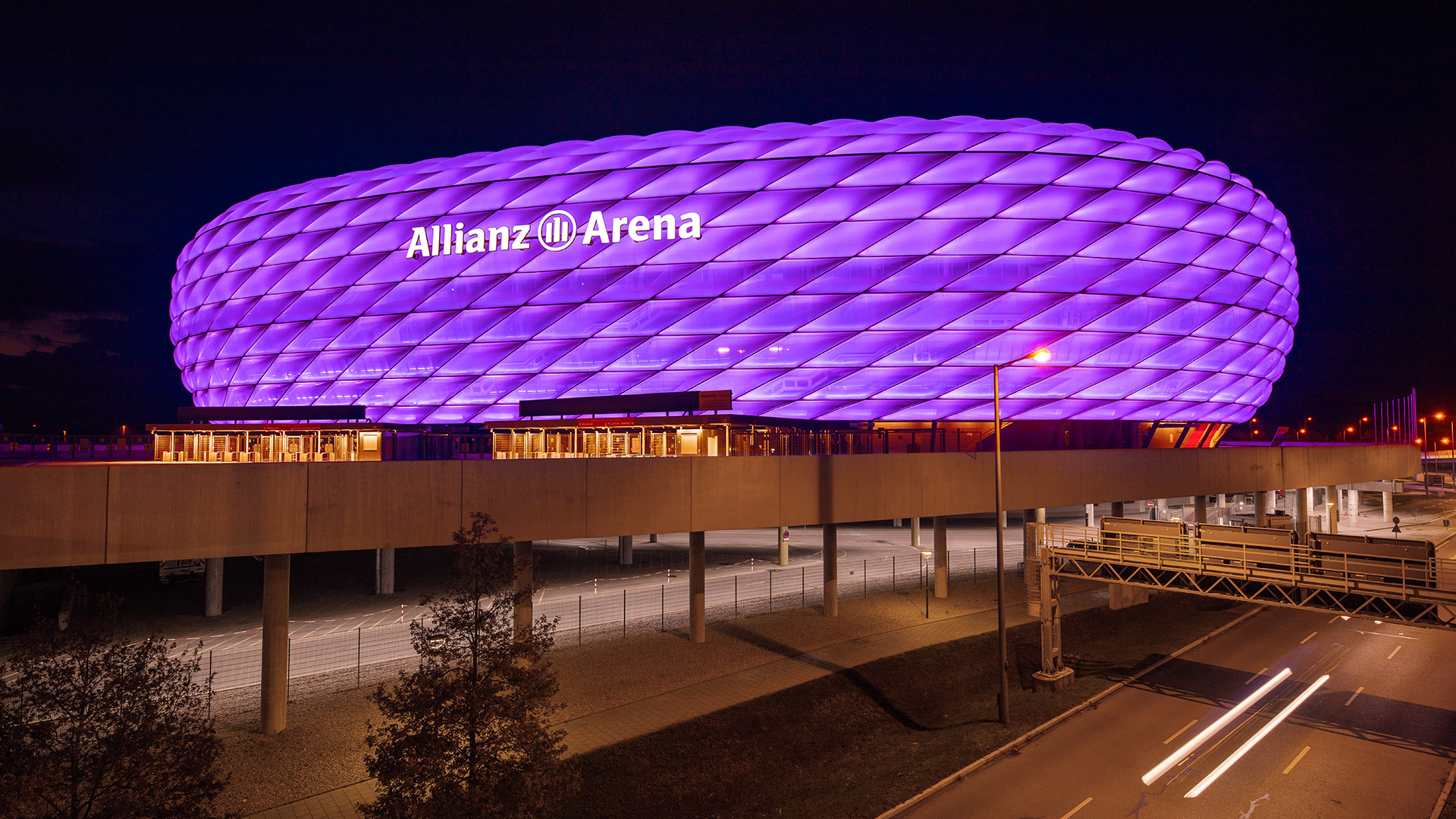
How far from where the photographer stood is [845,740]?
15.6m

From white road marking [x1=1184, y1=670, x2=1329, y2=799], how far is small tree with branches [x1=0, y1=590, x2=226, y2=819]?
14156mm

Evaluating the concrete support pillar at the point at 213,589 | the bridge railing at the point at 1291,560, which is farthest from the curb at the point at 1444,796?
the concrete support pillar at the point at 213,589

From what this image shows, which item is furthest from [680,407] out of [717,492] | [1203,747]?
[1203,747]

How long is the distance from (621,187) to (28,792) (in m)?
32.4

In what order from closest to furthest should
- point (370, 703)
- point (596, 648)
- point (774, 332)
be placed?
point (370, 703)
point (596, 648)
point (774, 332)

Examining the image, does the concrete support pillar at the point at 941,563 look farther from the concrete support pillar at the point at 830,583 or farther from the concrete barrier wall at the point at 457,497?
the concrete support pillar at the point at 830,583

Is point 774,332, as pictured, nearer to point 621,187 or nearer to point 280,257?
point 621,187

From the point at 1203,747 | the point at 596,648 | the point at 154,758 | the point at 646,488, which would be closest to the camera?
the point at 154,758

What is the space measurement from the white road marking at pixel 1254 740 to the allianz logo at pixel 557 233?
27.4 metres

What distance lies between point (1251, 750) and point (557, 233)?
3196cm

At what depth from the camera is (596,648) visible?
20.5 m

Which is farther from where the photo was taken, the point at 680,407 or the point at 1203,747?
the point at 680,407

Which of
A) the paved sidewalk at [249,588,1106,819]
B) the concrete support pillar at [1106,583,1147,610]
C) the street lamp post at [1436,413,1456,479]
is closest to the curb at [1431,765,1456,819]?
the paved sidewalk at [249,588,1106,819]

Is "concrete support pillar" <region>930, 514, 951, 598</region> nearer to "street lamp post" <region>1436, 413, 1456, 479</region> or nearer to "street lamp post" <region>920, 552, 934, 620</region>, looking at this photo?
"street lamp post" <region>920, 552, 934, 620</region>
